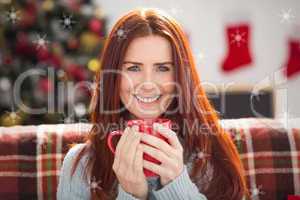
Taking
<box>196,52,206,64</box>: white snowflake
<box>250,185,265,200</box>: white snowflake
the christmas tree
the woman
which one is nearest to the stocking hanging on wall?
<box>196,52,206,64</box>: white snowflake

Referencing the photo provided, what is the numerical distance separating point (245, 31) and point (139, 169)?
229 cm

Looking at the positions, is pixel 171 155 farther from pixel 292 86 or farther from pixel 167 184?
pixel 292 86

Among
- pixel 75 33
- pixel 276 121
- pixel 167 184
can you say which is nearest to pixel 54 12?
pixel 75 33

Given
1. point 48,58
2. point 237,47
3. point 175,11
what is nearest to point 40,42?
point 48,58

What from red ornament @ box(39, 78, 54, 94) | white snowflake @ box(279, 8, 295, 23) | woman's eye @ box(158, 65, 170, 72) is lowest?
red ornament @ box(39, 78, 54, 94)

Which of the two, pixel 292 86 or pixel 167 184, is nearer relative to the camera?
pixel 167 184

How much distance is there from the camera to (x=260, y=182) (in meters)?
1.62

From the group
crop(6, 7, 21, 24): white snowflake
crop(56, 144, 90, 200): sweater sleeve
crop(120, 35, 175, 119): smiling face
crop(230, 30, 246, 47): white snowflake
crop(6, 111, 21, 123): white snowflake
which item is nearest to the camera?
crop(120, 35, 175, 119): smiling face

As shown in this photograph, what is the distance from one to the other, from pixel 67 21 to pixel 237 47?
118 centimetres

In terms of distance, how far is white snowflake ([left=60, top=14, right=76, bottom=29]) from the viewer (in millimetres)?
2492

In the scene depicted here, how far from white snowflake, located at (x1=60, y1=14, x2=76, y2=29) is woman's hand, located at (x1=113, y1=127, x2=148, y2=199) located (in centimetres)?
152

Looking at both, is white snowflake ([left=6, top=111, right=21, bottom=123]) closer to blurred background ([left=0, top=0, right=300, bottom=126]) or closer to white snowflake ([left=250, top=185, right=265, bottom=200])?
blurred background ([left=0, top=0, right=300, bottom=126])

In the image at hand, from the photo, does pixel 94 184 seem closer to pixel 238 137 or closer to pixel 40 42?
pixel 238 137

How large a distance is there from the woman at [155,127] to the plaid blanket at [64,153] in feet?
0.91
